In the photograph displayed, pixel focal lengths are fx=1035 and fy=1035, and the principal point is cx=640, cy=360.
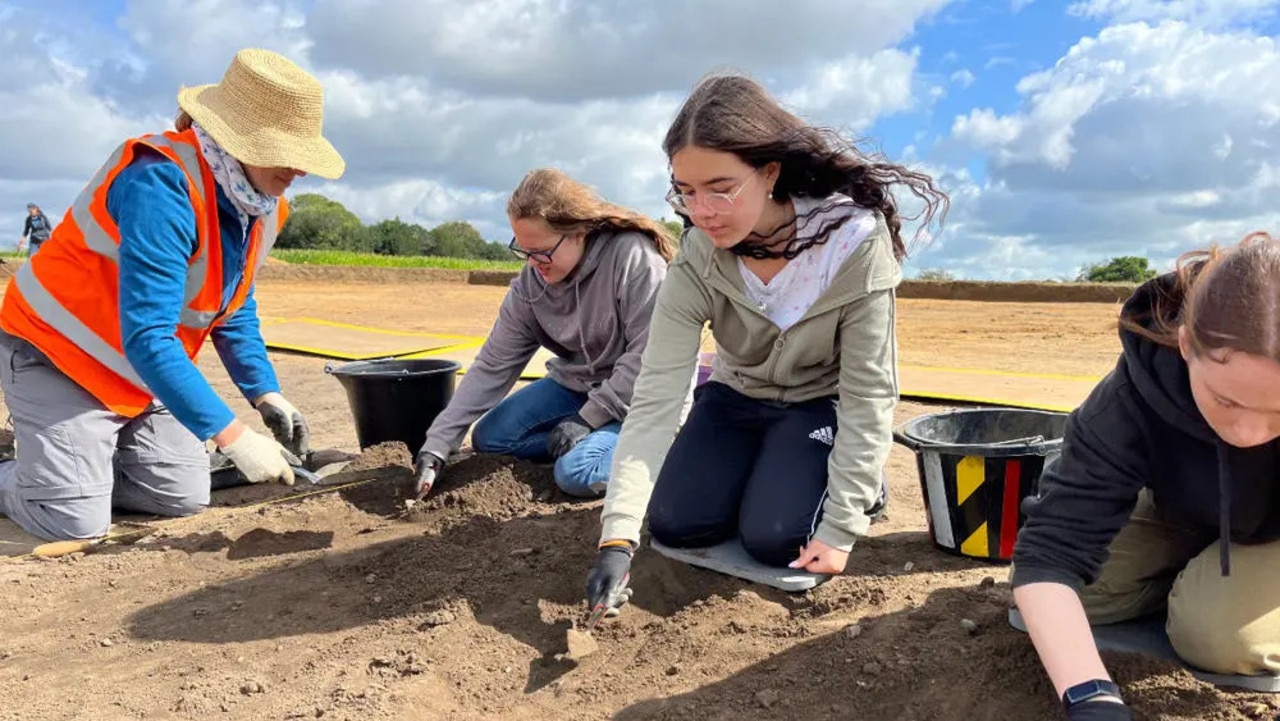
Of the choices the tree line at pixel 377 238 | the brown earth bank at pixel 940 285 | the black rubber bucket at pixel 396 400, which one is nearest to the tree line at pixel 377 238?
the tree line at pixel 377 238

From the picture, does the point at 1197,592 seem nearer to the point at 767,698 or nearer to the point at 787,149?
the point at 767,698

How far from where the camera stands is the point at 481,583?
2660mm

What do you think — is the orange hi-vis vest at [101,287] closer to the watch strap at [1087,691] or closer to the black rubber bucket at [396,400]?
the black rubber bucket at [396,400]

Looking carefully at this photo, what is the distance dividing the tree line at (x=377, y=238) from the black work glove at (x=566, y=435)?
3690 cm

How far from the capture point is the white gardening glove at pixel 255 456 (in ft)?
9.97

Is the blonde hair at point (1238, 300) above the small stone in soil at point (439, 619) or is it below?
above

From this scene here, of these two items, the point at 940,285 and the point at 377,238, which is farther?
the point at 377,238

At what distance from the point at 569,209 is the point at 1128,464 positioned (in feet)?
6.52

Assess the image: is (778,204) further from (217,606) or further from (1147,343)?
(217,606)

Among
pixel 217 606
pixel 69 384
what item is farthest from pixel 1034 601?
pixel 69 384

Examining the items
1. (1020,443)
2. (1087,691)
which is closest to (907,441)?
(1020,443)

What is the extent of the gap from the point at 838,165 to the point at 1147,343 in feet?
3.18

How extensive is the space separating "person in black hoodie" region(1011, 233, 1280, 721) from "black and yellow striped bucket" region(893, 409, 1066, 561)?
1.50 feet

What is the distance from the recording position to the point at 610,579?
2.20 metres
